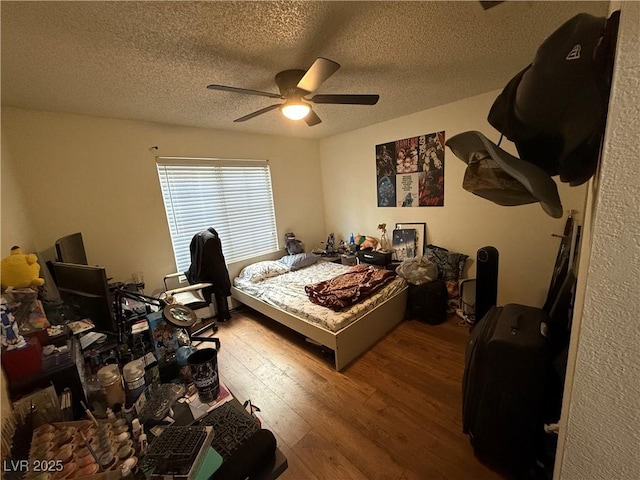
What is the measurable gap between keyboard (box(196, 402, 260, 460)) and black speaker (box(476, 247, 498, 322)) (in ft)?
7.17

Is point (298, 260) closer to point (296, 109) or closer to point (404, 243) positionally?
point (404, 243)

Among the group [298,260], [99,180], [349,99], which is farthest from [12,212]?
[298,260]

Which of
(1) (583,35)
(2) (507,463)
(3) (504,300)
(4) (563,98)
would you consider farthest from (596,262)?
(3) (504,300)

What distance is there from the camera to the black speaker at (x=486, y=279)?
219 cm

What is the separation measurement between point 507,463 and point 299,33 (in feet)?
8.41

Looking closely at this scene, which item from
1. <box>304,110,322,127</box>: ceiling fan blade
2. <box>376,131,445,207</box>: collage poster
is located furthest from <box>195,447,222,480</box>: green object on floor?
<box>376,131,445,207</box>: collage poster

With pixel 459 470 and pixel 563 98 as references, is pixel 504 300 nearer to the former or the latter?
pixel 459 470

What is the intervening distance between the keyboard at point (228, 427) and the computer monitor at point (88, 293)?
799 millimetres

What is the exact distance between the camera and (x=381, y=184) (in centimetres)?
349

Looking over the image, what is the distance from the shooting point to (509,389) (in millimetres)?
1212

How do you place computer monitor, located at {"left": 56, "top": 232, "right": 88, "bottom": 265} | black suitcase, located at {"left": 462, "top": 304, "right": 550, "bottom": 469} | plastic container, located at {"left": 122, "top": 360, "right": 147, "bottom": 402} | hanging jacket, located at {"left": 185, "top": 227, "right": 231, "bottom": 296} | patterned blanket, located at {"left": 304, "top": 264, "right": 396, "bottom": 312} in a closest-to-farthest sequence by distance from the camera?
plastic container, located at {"left": 122, "top": 360, "right": 147, "bottom": 402}, black suitcase, located at {"left": 462, "top": 304, "right": 550, "bottom": 469}, computer monitor, located at {"left": 56, "top": 232, "right": 88, "bottom": 265}, patterned blanket, located at {"left": 304, "top": 264, "right": 396, "bottom": 312}, hanging jacket, located at {"left": 185, "top": 227, "right": 231, "bottom": 296}

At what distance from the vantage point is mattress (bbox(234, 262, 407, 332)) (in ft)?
7.13

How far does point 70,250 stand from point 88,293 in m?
0.85

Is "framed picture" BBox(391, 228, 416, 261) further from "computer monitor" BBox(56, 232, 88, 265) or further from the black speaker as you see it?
"computer monitor" BBox(56, 232, 88, 265)
